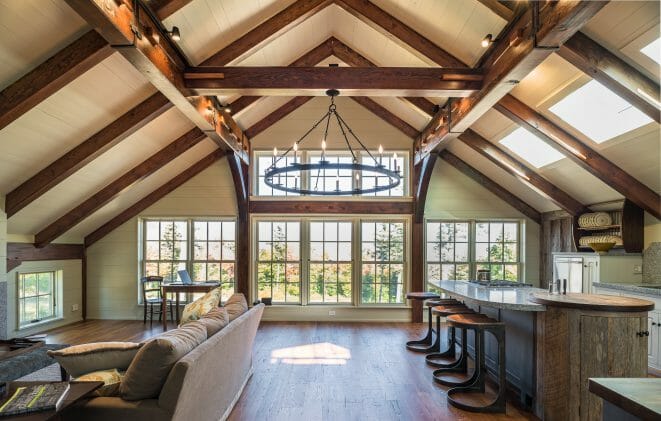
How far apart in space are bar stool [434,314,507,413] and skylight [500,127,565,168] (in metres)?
2.87

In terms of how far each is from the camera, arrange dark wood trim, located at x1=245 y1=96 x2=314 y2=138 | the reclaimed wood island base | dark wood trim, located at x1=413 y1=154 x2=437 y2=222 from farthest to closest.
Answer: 1. dark wood trim, located at x1=245 y1=96 x2=314 y2=138
2. dark wood trim, located at x1=413 y1=154 x2=437 y2=222
3. the reclaimed wood island base

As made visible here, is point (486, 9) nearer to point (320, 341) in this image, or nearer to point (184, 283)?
point (320, 341)

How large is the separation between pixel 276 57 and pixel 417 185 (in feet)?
11.3

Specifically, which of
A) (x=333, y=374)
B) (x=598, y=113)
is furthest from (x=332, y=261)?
(x=598, y=113)

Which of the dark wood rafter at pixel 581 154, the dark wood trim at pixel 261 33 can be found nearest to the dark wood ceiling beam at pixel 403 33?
the dark wood trim at pixel 261 33

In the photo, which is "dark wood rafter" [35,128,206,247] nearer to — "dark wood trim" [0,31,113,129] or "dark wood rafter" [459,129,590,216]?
"dark wood trim" [0,31,113,129]

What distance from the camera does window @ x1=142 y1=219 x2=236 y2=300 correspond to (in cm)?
829

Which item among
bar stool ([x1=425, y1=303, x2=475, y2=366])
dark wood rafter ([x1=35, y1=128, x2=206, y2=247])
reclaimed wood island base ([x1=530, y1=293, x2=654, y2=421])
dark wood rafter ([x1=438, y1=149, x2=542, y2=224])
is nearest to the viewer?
reclaimed wood island base ([x1=530, y1=293, x2=654, y2=421])

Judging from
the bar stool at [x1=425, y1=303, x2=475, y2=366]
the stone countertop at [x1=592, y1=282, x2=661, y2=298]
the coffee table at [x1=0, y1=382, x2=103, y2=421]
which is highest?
the stone countertop at [x1=592, y1=282, x2=661, y2=298]

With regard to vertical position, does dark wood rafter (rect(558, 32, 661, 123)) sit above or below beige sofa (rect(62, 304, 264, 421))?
above

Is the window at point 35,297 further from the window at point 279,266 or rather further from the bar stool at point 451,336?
the bar stool at point 451,336

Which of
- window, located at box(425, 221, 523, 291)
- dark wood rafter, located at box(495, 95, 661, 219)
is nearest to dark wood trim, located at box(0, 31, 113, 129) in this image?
dark wood rafter, located at box(495, 95, 661, 219)

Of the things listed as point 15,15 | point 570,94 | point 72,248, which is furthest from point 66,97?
point 570,94

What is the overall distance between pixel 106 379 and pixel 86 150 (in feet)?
11.1
